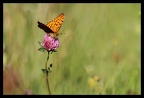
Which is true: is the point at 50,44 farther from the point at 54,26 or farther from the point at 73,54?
the point at 73,54

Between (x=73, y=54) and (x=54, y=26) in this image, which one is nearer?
(x=54, y=26)

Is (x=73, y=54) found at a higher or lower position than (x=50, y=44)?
lower

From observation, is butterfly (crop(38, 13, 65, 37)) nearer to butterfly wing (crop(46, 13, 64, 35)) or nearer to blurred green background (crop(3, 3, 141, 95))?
butterfly wing (crop(46, 13, 64, 35))

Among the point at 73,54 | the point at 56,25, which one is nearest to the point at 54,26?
the point at 56,25

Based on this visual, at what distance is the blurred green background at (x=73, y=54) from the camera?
3.22 metres

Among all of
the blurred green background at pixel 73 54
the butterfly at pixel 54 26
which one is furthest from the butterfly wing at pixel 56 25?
the blurred green background at pixel 73 54

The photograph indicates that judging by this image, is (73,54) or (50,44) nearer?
(50,44)

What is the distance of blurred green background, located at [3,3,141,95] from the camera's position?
10.6 ft

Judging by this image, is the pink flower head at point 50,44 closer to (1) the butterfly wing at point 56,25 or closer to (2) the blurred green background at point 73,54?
(1) the butterfly wing at point 56,25

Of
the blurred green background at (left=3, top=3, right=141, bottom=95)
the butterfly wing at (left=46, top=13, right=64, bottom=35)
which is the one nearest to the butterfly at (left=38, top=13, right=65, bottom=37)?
the butterfly wing at (left=46, top=13, right=64, bottom=35)

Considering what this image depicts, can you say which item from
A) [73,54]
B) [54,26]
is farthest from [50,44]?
[73,54]

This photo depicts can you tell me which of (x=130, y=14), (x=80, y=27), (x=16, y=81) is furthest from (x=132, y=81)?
(x=130, y=14)

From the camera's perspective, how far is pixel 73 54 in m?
3.53

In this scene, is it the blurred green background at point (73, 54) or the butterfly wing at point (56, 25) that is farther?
the blurred green background at point (73, 54)
